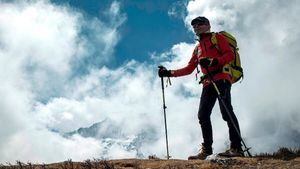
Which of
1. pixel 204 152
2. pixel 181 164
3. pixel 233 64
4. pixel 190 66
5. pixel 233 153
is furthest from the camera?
pixel 190 66

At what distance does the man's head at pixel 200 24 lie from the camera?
480 inches

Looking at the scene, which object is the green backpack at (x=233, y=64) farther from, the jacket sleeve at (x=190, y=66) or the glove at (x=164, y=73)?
the glove at (x=164, y=73)

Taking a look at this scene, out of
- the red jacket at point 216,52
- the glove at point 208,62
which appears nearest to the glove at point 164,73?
the red jacket at point 216,52

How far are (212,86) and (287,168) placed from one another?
3182mm

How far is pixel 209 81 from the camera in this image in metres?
12.0

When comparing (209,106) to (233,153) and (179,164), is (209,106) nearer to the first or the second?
(233,153)

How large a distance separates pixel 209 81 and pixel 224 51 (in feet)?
2.18

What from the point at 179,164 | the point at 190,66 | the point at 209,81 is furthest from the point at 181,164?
the point at 190,66

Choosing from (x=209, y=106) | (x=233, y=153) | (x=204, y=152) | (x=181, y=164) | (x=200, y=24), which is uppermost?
(x=200, y=24)

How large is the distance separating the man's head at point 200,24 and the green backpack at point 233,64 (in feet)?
0.72

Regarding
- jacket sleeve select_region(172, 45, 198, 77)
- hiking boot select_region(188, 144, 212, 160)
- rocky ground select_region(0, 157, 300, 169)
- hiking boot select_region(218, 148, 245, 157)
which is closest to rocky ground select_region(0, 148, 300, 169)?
rocky ground select_region(0, 157, 300, 169)

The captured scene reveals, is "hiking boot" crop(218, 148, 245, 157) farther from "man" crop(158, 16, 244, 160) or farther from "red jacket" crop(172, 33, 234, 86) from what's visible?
"red jacket" crop(172, 33, 234, 86)

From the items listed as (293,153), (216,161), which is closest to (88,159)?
(216,161)

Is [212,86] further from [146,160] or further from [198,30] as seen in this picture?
[146,160]
